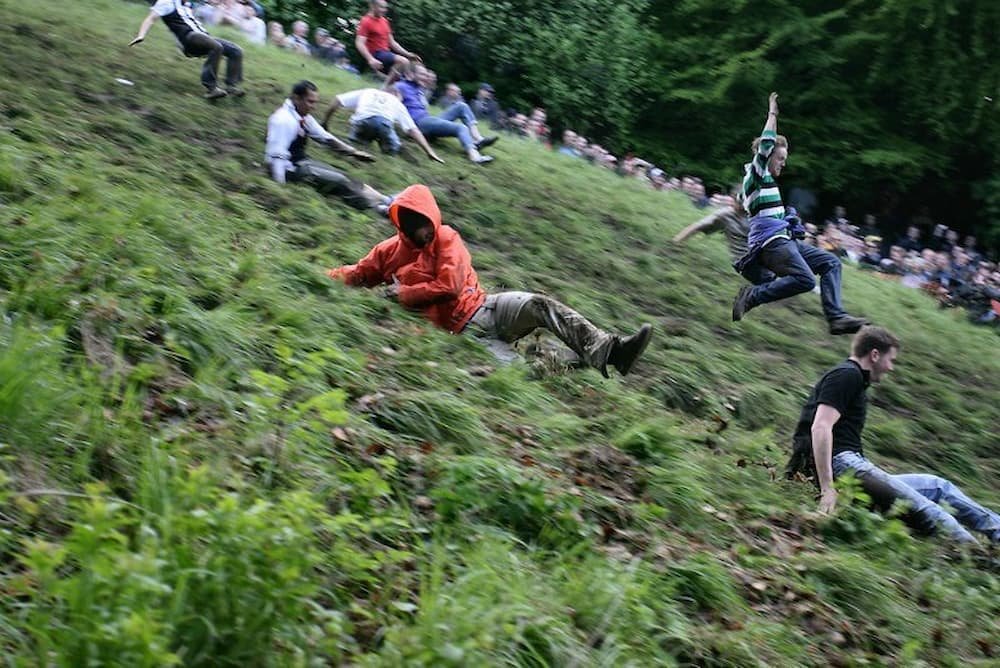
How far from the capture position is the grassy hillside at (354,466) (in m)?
3.77

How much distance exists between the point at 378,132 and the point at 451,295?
6.04 metres

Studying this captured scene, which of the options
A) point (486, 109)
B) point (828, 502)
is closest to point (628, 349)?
point (828, 502)

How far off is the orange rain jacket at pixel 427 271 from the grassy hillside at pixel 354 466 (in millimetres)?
241

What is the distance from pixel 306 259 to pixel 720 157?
21591 millimetres

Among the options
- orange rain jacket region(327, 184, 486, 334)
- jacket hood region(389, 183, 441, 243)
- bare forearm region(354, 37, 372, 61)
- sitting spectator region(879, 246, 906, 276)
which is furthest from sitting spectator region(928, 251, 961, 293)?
jacket hood region(389, 183, 441, 243)

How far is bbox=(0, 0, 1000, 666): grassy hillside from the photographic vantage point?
3768 millimetres

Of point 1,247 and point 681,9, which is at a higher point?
point 681,9

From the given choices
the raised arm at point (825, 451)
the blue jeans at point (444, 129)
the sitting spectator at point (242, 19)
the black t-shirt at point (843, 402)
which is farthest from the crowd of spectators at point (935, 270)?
the raised arm at point (825, 451)

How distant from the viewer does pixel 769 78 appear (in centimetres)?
2784

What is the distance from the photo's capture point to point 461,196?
12.6 m

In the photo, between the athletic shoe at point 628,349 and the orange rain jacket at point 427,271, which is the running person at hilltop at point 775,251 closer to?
the athletic shoe at point 628,349

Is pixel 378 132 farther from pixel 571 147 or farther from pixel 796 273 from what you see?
pixel 571 147

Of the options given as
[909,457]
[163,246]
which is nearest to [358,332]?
[163,246]

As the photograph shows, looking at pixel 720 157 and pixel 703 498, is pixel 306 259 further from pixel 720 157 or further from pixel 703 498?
pixel 720 157
